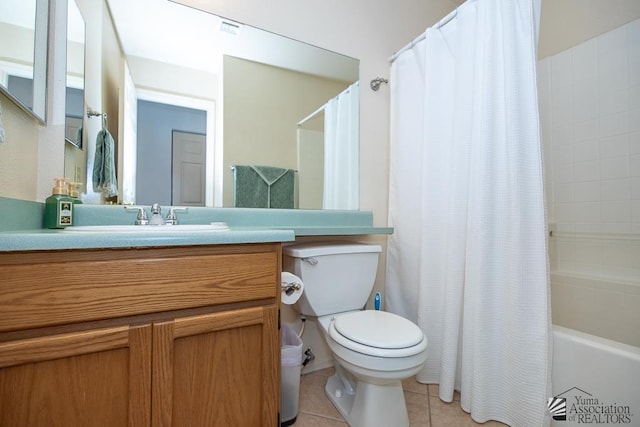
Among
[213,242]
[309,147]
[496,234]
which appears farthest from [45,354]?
[496,234]

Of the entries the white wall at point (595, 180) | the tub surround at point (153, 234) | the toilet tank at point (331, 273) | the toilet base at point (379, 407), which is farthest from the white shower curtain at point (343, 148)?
the white wall at point (595, 180)

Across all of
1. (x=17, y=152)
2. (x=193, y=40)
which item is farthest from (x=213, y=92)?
(x=17, y=152)

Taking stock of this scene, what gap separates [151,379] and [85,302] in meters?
0.25

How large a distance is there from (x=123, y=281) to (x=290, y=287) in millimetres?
595

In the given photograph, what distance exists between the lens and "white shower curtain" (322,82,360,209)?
1.71 meters

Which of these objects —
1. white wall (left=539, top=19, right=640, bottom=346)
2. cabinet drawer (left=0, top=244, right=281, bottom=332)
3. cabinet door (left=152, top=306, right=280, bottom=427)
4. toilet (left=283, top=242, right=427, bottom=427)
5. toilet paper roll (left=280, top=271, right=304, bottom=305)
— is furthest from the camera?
white wall (left=539, top=19, right=640, bottom=346)

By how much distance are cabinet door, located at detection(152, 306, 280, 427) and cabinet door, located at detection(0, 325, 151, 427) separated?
4cm

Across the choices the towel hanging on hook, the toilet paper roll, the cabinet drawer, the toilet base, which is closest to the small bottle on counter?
the towel hanging on hook

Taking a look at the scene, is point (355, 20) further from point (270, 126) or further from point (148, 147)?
point (148, 147)

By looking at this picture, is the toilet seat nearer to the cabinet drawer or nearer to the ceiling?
the cabinet drawer

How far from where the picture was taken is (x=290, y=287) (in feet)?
3.80

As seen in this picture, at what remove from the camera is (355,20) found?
174 centimetres

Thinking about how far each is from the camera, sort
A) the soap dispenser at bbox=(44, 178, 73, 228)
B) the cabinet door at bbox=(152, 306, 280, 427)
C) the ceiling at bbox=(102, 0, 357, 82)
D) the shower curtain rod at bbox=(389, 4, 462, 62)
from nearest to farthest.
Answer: the cabinet door at bbox=(152, 306, 280, 427) < the soap dispenser at bbox=(44, 178, 73, 228) < the ceiling at bbox=(102, 0, 357, 82) < the shower curtain rod at bbox=(389, 4, 462, 62)

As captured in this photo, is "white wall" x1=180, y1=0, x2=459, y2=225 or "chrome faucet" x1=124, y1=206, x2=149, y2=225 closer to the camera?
"chrome faucet" x1=124, y1=206, x2=149, y2=225
